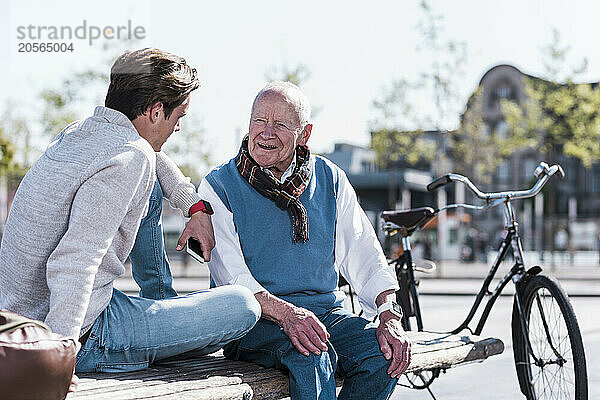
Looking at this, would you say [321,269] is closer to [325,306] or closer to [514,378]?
[325,306]

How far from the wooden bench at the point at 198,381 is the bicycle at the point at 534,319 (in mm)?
738

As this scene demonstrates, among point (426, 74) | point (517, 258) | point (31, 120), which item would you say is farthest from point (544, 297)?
point (31, 120)

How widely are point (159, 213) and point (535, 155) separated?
68.1 metres

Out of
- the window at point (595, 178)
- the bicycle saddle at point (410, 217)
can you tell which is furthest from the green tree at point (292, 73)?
the window at point (595, 178)

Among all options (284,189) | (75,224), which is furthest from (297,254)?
(75,224)

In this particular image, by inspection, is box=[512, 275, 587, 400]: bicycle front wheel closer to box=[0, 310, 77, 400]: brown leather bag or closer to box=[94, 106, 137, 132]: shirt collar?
box=[94, 106, 137, 132]: shirt collar

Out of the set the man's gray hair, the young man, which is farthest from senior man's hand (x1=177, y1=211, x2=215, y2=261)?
the man's gray hair

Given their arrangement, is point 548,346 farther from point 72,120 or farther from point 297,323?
point 72,120

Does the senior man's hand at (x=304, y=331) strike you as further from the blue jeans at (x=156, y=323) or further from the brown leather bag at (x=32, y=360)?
the brown leather bag at (x=32, y=360)

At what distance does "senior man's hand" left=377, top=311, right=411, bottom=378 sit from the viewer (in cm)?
331

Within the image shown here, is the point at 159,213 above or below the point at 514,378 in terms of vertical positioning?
above

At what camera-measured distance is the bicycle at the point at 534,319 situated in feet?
13.2

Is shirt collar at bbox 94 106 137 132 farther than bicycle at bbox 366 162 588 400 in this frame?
No

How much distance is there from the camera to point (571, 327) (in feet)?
13.0
